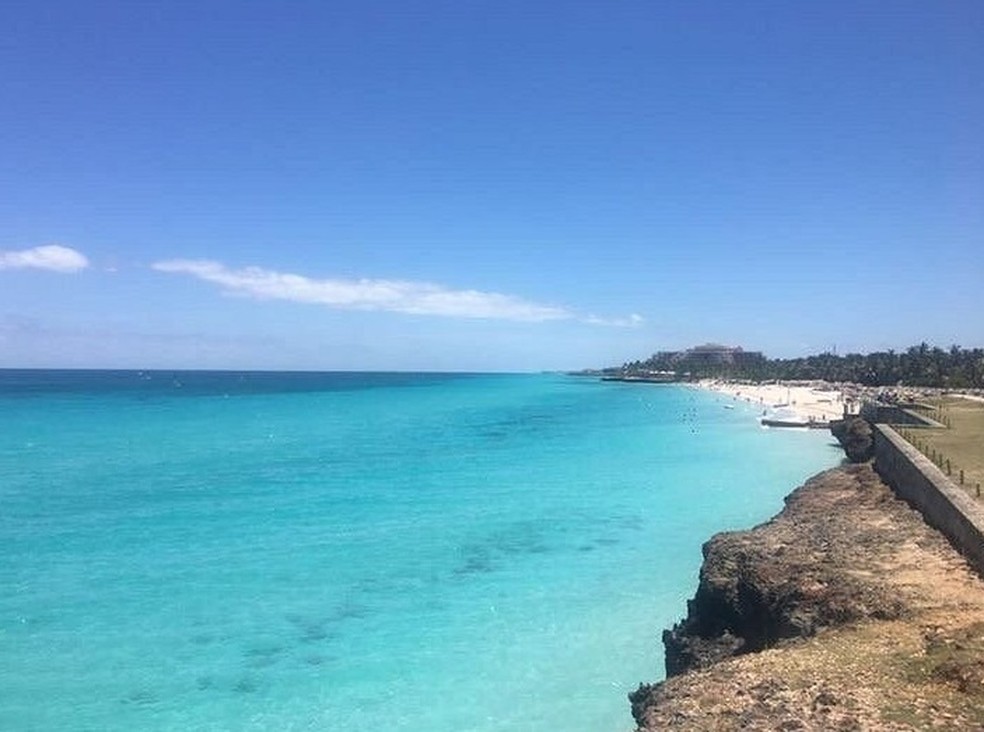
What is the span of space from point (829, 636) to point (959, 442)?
20164 millimetres

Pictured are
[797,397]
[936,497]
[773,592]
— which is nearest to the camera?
[773,592]

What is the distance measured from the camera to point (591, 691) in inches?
658

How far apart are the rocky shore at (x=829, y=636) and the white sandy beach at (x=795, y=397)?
64.3 m

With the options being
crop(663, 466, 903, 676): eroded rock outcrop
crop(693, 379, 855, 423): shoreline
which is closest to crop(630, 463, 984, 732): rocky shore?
crop(663, 466, 903, 676): eroded rock outcrop

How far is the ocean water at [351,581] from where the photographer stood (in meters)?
16.3

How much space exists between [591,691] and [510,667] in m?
2.02

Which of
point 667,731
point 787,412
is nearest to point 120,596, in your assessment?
point 667,731

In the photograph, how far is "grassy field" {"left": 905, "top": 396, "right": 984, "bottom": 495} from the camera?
21922 millimetres

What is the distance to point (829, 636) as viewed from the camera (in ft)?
40.9

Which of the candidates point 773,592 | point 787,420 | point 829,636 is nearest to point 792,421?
point 787,420

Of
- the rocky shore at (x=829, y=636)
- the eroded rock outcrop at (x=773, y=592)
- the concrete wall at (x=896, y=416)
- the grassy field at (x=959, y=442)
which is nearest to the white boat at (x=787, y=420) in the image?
the concrete wall at (x=896, y=416)

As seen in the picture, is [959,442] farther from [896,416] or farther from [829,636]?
[829,636]

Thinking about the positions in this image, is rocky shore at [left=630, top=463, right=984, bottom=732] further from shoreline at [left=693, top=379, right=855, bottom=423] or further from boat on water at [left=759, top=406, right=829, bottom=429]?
boat on water at [left=759, top=406, right=829, bottom=429]

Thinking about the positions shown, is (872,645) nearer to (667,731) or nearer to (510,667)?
(667,731)
